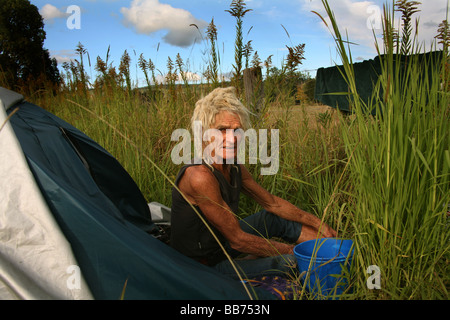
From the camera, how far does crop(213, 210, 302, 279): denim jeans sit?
6.53 feet

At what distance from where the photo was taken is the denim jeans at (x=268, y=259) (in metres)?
1.99

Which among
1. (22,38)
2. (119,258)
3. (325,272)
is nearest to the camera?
(119,258)

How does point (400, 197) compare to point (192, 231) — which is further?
point (192, 231)

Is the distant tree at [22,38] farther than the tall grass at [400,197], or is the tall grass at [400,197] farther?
the distant tree at [22,38]

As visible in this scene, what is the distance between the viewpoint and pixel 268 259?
2.05 metres

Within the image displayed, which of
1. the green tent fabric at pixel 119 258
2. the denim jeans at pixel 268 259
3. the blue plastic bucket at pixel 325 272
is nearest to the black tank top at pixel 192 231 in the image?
the denim jeans at pixel 268 259

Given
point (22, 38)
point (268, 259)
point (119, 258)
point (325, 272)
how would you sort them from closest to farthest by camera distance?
point (119, 258) → point (325, 272) → point (268, 259) → point (22, 38)

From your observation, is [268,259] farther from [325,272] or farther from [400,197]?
[400,197]

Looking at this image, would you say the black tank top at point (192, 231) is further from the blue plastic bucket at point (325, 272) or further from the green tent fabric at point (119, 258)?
the blue plastic bucket at point (325, 272)

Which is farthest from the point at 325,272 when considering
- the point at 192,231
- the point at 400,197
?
the point at 192,231

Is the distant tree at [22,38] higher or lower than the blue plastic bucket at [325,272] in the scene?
higher

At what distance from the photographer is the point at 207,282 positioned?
141 centimetres

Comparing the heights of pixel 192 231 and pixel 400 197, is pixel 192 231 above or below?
below
